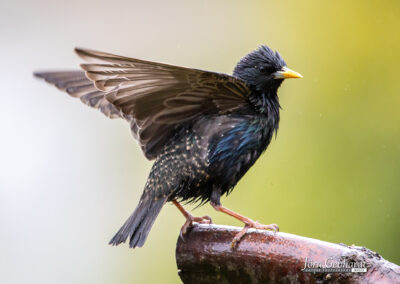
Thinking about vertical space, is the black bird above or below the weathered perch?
above

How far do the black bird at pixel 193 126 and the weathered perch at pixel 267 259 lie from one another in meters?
0.43

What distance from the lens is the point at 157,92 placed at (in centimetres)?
349

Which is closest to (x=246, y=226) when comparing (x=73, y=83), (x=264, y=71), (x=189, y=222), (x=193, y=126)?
(x=189, y=222)

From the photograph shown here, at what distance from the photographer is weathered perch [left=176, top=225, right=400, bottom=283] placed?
248cm

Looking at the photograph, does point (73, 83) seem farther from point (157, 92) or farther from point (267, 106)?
point (267, 106)

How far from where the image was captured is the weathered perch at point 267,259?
8.14 feet

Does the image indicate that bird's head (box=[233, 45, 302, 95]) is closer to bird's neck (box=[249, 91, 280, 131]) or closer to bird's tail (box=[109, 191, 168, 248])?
bird's neck (box=[249, 91, 280, 131])

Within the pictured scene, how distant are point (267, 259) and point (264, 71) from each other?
4.92ft

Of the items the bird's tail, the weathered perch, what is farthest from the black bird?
the weathered perch

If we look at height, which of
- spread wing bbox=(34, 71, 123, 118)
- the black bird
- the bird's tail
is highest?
spread wing bbox=(34, 71, 123, 118)

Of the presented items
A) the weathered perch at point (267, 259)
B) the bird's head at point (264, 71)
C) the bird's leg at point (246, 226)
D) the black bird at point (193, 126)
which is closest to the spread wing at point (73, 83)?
the black bird at point (193, 126)

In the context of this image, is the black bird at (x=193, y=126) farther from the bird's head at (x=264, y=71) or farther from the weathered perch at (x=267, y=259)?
the weathered perch at (x=267, y=259)

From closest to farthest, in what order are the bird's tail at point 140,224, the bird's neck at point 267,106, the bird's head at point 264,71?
the bird's tail at point 140,224
the bird's neck at point 267,106
the bird's head at point 264,71

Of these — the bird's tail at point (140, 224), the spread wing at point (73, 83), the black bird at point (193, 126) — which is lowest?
the bird's tail at point (140, 224)
